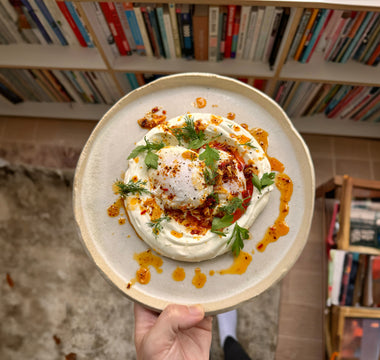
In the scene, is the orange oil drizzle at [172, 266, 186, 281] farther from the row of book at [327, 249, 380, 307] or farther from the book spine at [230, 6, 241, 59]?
the book spine at [230, 6, 241, 59]

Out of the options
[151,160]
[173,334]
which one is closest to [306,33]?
[151,160]

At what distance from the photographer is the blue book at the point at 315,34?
1.45 metres

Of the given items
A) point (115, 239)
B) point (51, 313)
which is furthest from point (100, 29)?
point (51, 313)

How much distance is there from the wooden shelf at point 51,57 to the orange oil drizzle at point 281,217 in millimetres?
1175

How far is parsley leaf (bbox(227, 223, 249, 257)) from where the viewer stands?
1.10m

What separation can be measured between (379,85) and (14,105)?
2385 millimetres

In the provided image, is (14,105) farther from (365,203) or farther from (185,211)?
(365,203)

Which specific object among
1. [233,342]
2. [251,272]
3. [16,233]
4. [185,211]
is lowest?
[233,342]

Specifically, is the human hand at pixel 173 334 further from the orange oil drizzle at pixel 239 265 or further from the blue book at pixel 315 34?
the blue book at pixel 315 34

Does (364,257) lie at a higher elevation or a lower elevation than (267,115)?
lower

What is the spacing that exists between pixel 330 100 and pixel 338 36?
531mm

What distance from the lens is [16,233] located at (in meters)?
2.13

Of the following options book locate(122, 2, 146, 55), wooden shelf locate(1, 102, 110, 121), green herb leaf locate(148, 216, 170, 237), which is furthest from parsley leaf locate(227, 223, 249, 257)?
wooden shelf locate(1, 102, 110, 121)

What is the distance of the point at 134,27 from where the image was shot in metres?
1.61
